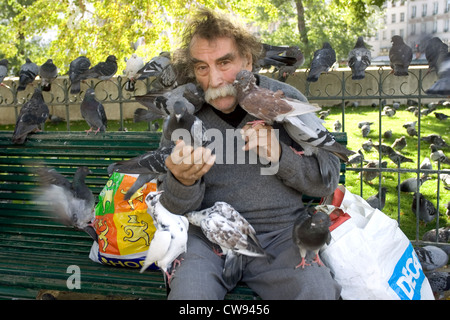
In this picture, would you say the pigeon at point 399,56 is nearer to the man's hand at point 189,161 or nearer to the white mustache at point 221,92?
the white mustache at point 221,92

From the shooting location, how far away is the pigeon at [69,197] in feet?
10.9

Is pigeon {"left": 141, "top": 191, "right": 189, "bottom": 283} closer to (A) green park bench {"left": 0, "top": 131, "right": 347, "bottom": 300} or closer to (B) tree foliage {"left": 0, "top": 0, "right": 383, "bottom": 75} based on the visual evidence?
(A) green park bench {"left": 0, "top": 131, "right": 347, "bottom": 300}

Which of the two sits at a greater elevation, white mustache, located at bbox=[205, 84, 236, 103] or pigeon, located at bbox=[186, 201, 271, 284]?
white mustache, located at bbox=[205, 84, 236, 103]

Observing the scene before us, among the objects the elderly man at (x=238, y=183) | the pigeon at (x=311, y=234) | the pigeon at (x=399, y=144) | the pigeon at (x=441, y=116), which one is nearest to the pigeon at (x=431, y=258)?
the elderly man at (x=238, y=183)

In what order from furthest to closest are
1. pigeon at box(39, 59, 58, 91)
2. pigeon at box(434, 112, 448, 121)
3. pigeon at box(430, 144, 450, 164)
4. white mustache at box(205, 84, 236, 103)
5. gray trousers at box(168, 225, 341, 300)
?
pigeon at box(434, 112, 448, 121) < pigeon at box(39, 59, 58, 91) < pigeon at box(430, 144, 450, 164) < white mustache at box(205, 84, 236, 103) < gray trousers at box(168, 225, 341, 300)

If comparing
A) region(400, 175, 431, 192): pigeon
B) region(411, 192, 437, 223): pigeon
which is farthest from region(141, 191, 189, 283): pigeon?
region(400, 175, 431, 192): pigeon

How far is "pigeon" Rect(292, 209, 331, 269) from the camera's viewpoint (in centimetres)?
219

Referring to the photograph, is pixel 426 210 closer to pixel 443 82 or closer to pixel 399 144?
pixel 443 82

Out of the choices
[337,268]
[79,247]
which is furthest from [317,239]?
[79,247]

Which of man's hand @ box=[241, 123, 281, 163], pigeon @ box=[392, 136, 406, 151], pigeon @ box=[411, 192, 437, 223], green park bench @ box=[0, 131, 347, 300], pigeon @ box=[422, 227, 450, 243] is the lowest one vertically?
pigeon @ box=[422, 227, 450, 243]

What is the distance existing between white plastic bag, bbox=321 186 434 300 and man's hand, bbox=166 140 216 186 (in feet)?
2.39

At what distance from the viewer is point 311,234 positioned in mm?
2182

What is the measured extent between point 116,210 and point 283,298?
119 cm
